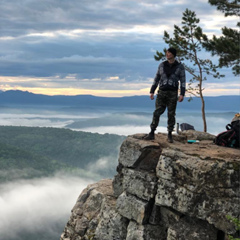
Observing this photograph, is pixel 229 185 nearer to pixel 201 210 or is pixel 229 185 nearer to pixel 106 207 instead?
pixel 201 210

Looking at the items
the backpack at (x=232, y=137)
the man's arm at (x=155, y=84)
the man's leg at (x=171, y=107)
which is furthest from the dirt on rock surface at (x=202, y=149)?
the man's arm at (x=155, y=84)

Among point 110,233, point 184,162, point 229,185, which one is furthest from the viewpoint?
point 110,233

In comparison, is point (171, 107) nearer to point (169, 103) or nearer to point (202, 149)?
point (169, 103)

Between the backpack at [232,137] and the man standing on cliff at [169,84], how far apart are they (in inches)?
118

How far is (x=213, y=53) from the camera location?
2894 cm

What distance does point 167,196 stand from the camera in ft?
50.6

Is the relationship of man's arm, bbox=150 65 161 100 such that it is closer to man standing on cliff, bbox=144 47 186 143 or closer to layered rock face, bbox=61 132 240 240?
man standing on cliff, bbox=144 47 186 143

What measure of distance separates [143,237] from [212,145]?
644 cm

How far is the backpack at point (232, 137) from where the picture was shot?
57.3 ft

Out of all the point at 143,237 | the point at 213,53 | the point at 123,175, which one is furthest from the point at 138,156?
the point at 213,53

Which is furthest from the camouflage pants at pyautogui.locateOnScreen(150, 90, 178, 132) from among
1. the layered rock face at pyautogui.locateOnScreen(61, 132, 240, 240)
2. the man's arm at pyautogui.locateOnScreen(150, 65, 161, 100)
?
the layered rock face at pyautogui.locateOnScreen(61, 132, 240, 240)

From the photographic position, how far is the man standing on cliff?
17.0 m

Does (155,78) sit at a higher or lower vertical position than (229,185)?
higher

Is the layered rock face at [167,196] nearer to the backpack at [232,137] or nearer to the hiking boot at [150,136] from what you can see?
the hiking boot at [150,136]
